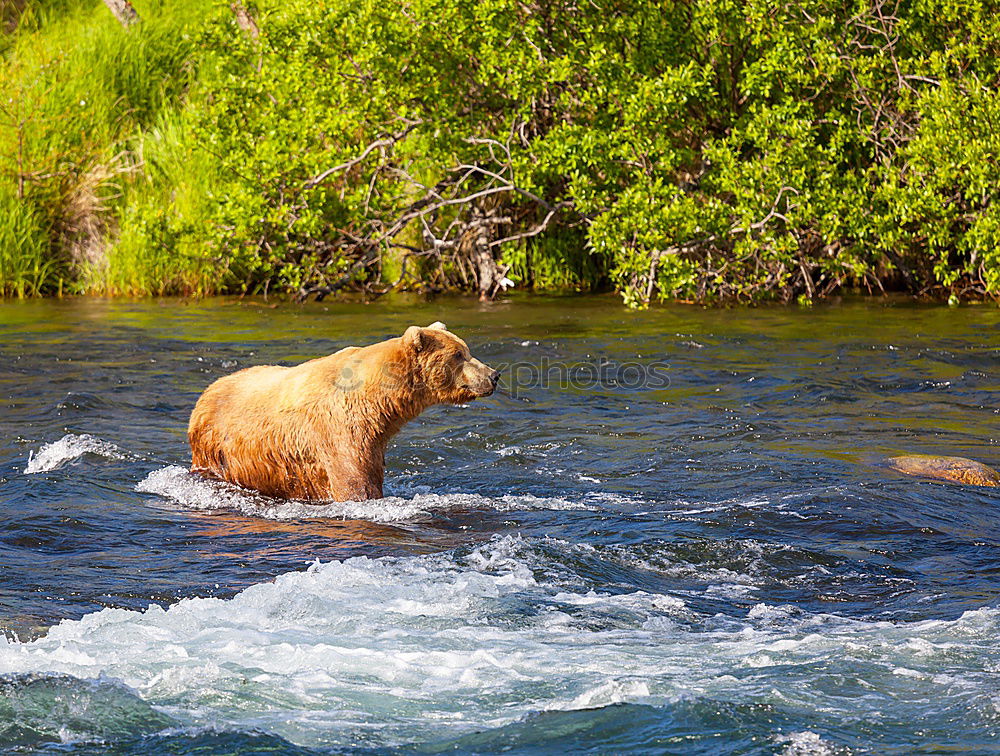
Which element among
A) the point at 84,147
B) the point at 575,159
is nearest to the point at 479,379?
the point at 575,159

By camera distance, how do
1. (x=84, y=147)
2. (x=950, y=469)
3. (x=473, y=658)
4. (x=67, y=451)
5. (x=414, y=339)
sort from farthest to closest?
(x=84, y=147)
(x=67, y=451)
(x=950, y=469)
(x=414, y=339)
(x=473, y=658)

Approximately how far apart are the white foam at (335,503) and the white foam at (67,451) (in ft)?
2.95

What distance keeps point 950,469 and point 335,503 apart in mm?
3880

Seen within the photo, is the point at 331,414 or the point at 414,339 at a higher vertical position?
the point at 414,339

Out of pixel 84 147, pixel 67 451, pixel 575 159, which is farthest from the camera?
pixel 84 147

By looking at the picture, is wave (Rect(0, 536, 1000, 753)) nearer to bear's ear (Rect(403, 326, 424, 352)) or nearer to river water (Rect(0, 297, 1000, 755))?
river water (Rect(0, 297, 1000, 755))

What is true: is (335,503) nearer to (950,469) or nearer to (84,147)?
(950,469)

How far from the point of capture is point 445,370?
7.82 m

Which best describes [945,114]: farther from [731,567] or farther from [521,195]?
[731,567]

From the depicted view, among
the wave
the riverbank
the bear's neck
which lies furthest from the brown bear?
the riverbank

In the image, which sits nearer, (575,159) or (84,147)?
(575,159)

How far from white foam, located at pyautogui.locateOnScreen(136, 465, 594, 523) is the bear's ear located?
0.93 m

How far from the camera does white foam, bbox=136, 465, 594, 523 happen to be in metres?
7.39

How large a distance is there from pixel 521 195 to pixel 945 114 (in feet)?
19.4
